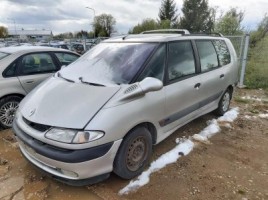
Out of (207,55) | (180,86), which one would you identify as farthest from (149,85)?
(207,55)

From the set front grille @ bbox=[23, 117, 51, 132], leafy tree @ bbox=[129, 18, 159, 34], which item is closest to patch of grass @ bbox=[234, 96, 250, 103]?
front grille @ bbox=[23, 117, 51, 132]

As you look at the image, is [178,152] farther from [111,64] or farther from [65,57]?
[65,57]

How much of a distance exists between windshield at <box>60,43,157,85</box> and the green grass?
6.25 meters

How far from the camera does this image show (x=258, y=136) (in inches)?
189

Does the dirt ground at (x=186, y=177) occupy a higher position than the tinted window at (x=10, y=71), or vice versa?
the tinted window at (x=10, y=71)

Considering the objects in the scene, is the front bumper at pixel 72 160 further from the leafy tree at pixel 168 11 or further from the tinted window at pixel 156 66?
the leafy tree at pixel 168 11

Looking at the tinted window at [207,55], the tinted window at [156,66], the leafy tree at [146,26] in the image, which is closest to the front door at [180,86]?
the tinted window at [156,66]

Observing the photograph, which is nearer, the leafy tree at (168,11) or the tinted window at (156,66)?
the tinted window at (156,66)

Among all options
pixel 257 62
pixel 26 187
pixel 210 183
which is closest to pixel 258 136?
pixel 210 183

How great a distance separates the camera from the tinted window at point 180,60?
3713 mm

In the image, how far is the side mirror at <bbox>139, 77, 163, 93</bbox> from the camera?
308 centimetres

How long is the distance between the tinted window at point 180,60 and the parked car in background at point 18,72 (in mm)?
2792

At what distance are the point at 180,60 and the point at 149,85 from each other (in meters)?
1.05

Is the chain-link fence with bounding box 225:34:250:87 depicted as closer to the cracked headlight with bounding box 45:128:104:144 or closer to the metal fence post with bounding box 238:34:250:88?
the metal fence post with bounding box 238:34:250:88
